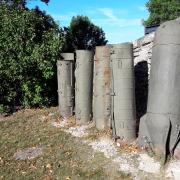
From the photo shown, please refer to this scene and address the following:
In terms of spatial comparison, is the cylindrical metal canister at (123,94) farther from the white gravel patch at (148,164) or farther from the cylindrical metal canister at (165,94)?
the white gravel patch at (148,164)

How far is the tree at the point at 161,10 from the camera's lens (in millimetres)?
37375

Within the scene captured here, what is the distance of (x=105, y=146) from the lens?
884 centimetres

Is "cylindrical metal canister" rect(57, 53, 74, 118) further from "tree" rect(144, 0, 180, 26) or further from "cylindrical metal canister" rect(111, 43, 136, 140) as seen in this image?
"tree" rect(144, 0, 180, 26)

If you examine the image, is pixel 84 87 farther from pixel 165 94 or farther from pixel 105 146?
pixel 165 94

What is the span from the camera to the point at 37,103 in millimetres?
13492

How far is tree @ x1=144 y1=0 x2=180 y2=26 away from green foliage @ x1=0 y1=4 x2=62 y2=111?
24064 mm

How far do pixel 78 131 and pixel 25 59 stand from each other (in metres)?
3.65

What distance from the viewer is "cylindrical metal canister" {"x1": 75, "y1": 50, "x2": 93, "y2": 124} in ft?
34.8

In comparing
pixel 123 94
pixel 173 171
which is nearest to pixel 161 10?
pixel 123 94

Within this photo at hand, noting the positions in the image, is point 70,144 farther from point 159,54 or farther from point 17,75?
point 17,75

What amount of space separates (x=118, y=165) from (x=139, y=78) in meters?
3.23

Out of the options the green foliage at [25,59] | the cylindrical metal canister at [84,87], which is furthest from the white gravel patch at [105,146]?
the green foliage at [25,59]

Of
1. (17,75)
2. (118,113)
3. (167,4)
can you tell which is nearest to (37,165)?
(118,113)

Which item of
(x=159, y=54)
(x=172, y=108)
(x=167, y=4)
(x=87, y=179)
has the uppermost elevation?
(x=167, y=4)
